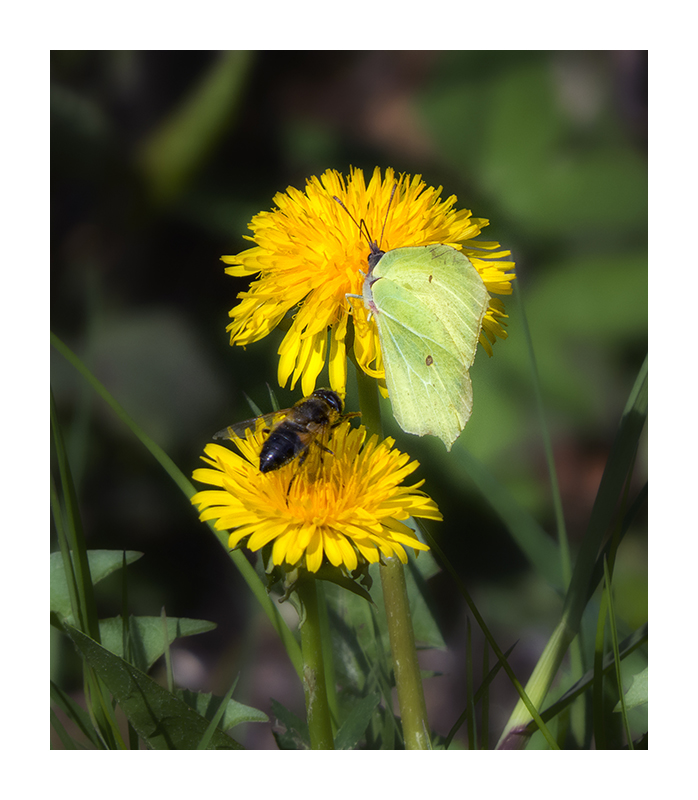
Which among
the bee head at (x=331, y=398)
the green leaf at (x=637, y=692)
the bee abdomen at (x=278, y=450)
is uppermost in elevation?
the bee head at (x=331, y=398)

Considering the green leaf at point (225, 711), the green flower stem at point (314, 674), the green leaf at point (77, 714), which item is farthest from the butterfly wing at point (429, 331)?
→ the green leaf at point (77, 714)

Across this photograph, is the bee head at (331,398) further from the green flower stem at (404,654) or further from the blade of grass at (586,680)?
the blade of grass at (586,680)

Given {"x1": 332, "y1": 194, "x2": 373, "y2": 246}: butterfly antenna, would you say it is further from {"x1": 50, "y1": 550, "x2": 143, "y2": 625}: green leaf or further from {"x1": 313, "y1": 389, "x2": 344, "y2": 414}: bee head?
{"x1": 50, "y1": 550, "x2": 143, "y2": 625}: green leaf

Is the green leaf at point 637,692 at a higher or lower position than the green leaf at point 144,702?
lower
